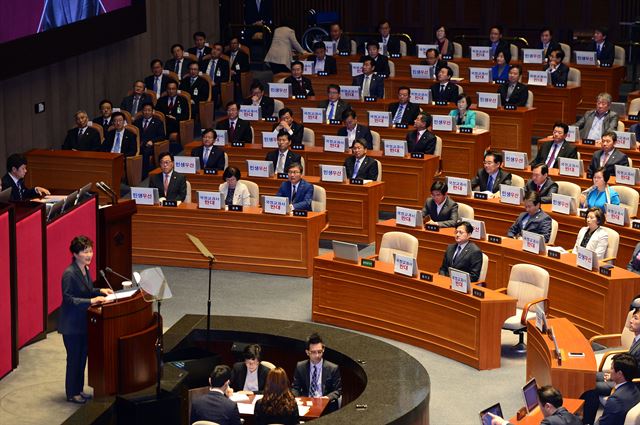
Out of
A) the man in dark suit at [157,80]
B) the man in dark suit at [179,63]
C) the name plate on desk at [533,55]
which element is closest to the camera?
the man in dark suit at [157,80]

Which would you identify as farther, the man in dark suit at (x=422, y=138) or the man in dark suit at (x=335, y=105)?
the man in dark suit at (x=335, y=105)

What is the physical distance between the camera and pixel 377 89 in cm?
1914

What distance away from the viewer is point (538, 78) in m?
18.8

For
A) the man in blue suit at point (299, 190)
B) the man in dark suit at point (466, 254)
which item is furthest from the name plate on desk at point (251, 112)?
the man in dark suit at point (466, 254)

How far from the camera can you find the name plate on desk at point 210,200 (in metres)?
14.8

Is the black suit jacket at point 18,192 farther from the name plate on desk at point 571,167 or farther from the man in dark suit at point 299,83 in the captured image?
the man in dark suit at point 299,83

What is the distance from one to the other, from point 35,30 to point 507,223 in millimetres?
6484

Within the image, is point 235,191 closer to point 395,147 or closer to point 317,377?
point 395,147

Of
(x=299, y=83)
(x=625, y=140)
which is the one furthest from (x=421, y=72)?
(x=625, y=140)

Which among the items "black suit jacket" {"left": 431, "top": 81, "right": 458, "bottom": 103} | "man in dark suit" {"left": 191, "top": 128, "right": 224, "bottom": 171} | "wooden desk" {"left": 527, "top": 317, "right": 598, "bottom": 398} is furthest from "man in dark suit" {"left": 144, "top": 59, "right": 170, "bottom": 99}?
"wooden desk" {"left": 527, "top": 317, "right": 598, "bottom": 398}

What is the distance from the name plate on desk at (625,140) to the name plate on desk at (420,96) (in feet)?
10.3

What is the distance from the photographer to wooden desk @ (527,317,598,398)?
33.5 ft

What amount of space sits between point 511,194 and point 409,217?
132 centimetres

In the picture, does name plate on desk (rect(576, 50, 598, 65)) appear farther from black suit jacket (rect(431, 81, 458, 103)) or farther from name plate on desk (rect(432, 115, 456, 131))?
name plate on desk (rect(432, 115, 456, 131))
